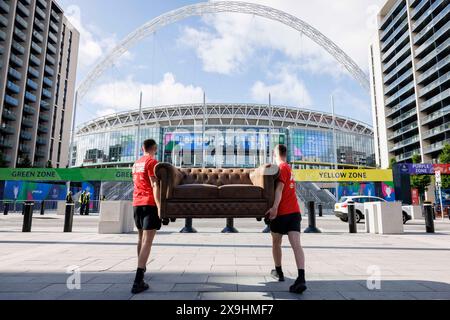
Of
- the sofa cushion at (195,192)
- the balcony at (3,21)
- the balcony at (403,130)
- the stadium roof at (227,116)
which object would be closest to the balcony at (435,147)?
the balcony at (403,130)

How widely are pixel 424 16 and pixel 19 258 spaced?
6428 centimetres

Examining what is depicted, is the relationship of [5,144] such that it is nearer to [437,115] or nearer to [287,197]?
[287,197]

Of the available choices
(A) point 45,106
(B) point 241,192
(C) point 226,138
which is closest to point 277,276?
(B) point 241,192

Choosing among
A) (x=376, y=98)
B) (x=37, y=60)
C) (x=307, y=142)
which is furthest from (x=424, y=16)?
(x=37, y=60)

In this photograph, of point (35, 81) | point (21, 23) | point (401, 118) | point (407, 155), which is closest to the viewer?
point (21, 23)

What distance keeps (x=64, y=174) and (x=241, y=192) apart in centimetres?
2574

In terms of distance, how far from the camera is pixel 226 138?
197ft

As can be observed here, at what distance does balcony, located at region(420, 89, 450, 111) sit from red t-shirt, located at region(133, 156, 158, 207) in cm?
5397

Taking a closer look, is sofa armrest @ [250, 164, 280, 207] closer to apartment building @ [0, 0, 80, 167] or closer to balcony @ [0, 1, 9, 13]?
apartment building @ [0, 0, 80, 167]

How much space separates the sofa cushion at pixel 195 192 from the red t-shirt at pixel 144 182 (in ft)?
1.03

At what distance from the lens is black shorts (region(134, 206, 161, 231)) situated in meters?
3.32

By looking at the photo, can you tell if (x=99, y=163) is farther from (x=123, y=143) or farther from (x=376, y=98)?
(x=376, y=98)

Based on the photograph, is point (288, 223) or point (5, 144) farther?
point (5, 144)

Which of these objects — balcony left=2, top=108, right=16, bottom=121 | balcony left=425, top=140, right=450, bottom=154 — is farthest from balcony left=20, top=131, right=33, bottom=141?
balcony left=425, top=140, right=450, bottom=154
